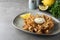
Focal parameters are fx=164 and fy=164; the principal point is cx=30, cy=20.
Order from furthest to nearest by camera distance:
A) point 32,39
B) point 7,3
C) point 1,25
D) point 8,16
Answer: point 7,3, point 8,16, point 1,25, point 32,39

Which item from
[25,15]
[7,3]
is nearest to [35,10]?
[25,15]

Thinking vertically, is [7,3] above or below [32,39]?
above

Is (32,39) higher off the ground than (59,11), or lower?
lower

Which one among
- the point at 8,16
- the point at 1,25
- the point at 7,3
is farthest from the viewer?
the point at 7,3

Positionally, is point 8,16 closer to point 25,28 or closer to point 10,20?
point 10,20

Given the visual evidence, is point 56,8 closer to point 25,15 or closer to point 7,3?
point 25,15

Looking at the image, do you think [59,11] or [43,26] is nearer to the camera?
[43,26]

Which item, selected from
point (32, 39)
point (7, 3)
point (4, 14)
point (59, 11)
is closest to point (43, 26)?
point (32, 39)
